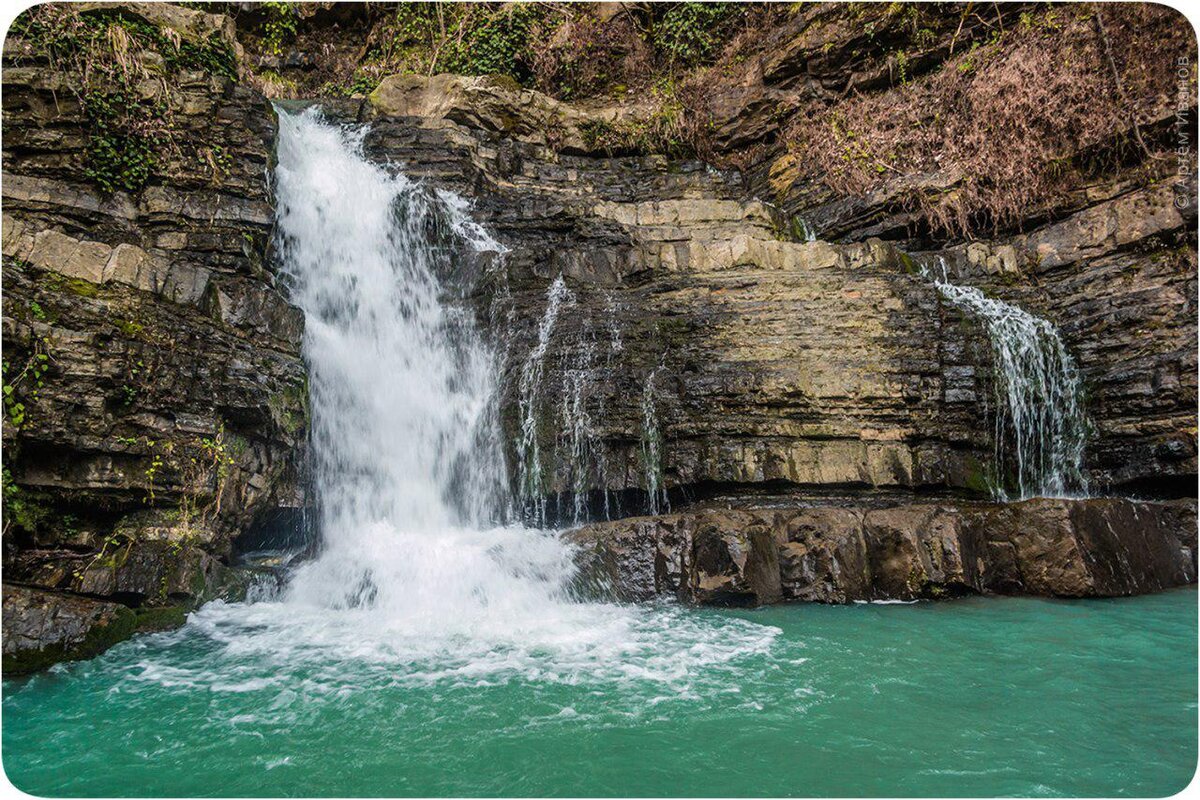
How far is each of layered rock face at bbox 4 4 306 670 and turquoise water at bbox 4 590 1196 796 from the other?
0.85 m

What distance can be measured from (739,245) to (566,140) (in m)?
6.58

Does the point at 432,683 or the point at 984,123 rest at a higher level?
the point at 984,123

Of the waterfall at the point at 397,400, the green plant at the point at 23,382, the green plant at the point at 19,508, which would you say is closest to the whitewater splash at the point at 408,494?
the waterfall at the point at 397,400

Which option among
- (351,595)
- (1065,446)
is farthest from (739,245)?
(351,595)

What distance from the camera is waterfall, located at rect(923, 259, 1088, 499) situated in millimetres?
7895

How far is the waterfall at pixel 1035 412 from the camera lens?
789cm

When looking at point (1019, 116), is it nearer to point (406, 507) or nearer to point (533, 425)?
point (533, 425)

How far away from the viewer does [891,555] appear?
632 centimetres

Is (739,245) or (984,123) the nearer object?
(739,245)

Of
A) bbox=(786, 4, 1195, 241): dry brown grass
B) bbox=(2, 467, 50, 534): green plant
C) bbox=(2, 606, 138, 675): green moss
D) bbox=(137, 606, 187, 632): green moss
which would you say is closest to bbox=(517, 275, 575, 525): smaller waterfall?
bbox=(137, 606, 187, 632): green moss

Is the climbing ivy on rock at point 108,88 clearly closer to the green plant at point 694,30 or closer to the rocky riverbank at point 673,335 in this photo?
the rocky riverbank at point 673,335

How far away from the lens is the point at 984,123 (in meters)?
10.9

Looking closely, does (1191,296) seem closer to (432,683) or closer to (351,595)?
(432,683)

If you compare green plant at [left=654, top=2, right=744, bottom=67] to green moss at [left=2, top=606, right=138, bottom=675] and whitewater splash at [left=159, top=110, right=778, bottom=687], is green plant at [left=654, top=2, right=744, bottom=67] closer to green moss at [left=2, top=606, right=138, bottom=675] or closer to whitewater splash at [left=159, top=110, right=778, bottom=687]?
whitewater splash at [left=159, top=110, right=778, bottom=687]
